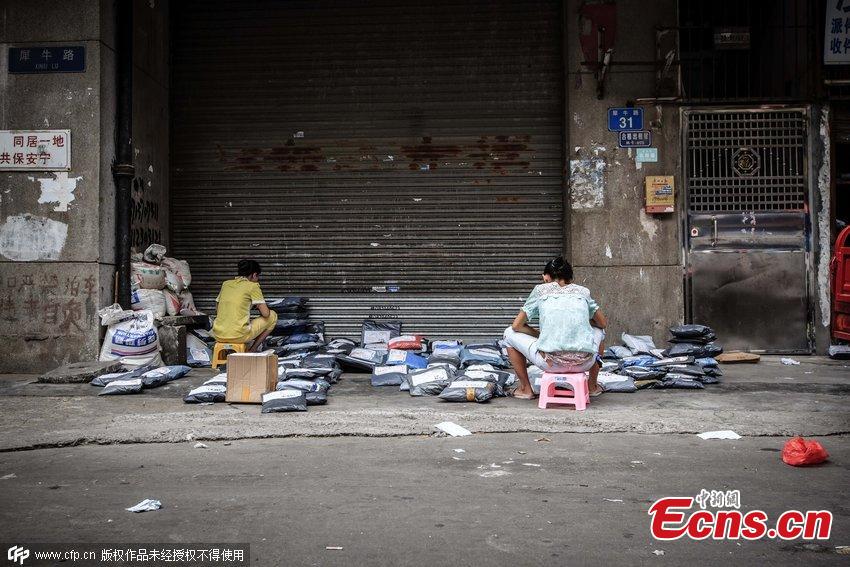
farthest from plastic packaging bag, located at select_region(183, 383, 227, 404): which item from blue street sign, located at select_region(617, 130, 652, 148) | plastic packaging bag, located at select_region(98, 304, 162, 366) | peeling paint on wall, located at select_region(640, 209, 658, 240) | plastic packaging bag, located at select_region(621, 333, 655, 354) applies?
blue street sign, located at select_region(617, 130, 652, 148)

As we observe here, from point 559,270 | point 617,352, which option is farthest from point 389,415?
point 617,352

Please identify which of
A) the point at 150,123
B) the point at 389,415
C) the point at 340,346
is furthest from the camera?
the point at 150,123

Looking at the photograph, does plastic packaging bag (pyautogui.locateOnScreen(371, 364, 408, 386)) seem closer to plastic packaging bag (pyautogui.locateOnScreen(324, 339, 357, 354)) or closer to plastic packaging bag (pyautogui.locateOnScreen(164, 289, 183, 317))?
plastic packaging bag (pyautogui.locateOnScreen(324, 339, 357, 354))

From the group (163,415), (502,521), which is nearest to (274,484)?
(502,521)

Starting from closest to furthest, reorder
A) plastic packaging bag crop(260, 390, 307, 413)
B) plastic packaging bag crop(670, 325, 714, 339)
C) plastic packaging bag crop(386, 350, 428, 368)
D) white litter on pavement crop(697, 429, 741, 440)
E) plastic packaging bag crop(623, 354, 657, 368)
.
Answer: white litter on pavement crop(697, 429, 741, 440) → plastic packaging bag crop(260, 390, 307, 413) → plastic packaging bag crop(623, 354, 657, 368) → plastic packaging bag crop(386, 350, 428, 368) → plastic packaging bag crop(670, 325, 714, 339)

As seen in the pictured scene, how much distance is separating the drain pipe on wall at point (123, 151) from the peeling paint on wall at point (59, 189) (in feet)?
1.53

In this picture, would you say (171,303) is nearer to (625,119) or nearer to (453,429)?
(453,429)

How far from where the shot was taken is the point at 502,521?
328cm

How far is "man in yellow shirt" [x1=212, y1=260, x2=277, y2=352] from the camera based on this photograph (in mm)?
7695

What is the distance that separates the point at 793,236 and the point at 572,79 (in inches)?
135

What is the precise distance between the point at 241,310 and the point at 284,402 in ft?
7.38

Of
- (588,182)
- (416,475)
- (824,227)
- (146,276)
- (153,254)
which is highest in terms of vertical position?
(588,182)

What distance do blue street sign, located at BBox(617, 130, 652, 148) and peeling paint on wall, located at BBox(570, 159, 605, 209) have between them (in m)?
0.35

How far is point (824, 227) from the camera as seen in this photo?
8.93 m
